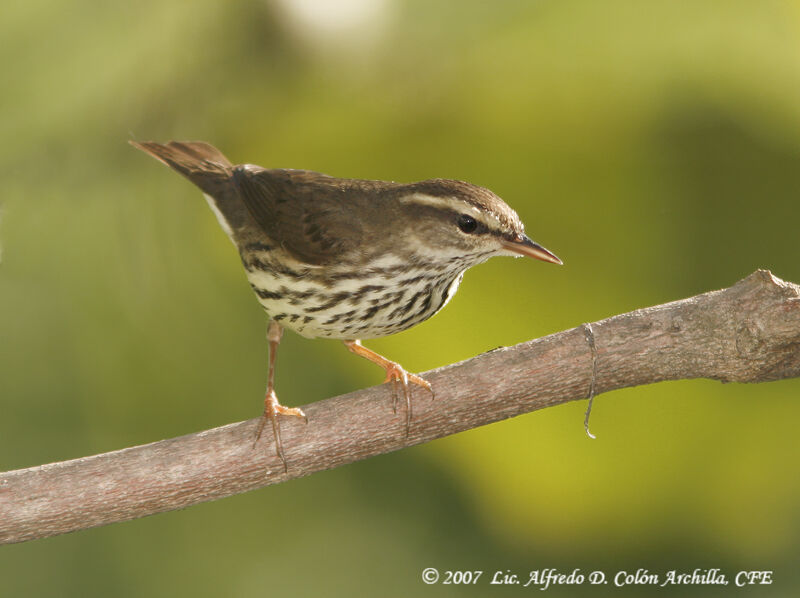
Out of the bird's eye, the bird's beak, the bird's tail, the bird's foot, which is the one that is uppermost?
Answer: the bird's tail

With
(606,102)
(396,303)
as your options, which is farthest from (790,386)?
(396,303)

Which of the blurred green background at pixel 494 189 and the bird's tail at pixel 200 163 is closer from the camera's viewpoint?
the blurred green background at pixel 494 189

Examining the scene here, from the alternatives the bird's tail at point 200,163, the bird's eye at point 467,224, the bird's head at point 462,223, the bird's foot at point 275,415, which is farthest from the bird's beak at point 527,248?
the bird's tail at point 200,163

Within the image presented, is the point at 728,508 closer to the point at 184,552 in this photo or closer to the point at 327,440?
the point at 327,440

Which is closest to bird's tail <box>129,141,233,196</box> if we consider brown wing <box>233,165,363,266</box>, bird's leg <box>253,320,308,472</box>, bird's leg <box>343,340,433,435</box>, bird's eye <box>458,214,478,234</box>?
brown wing <box>233,165,363,266</box>

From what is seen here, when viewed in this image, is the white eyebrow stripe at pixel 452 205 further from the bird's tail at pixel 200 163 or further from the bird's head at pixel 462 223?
the bird's tail at pixel 200 163

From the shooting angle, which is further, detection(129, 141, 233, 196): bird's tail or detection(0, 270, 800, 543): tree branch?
detection(129, 141, 233, 196): bird's tail

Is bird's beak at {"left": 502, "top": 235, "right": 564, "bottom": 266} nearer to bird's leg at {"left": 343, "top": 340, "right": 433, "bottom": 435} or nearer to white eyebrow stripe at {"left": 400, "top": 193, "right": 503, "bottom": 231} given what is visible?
white eyebrow stripe at {"left": 400, "top": 193, "right": 503, "bottom": 231}
